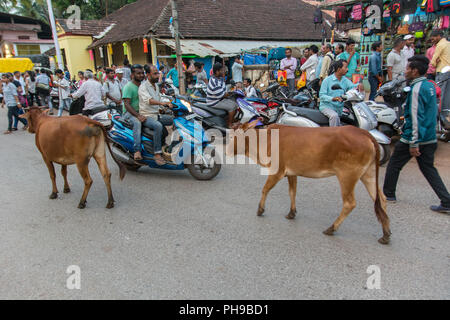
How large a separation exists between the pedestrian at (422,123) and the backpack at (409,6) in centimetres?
833

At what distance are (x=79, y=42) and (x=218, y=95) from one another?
22861 mm

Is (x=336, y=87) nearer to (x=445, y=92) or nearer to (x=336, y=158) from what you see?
(x=336, y=158)

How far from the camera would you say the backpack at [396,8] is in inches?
428

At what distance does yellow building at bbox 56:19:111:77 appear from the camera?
83.3 ft

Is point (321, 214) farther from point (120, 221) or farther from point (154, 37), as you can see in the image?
point (154, 37)

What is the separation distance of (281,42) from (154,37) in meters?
9.12

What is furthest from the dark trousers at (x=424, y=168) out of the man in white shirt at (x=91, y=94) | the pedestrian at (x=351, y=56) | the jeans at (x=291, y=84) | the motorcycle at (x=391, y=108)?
the jeans at (x=291, y=84)

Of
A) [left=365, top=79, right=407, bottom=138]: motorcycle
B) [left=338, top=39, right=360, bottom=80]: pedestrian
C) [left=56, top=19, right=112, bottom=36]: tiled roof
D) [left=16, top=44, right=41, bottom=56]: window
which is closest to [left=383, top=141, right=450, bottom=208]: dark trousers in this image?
[left=365, top=79, right=407, bottom=138]: motorcycle

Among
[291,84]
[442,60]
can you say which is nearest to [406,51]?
[442,60]

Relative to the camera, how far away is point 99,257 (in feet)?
11.3

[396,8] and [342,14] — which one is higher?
[342,14]

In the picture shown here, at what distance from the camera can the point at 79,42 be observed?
25781 millimetres

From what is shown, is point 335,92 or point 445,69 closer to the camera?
point 335,92
